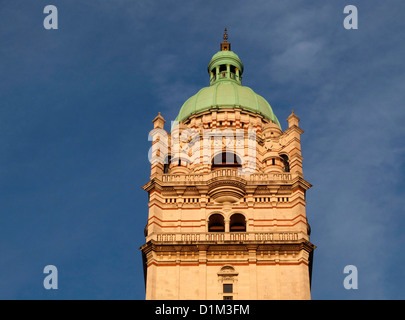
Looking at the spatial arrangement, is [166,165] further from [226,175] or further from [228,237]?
[228,237]

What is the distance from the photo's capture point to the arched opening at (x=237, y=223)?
55.3 metres

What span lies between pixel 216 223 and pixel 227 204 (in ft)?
4.82

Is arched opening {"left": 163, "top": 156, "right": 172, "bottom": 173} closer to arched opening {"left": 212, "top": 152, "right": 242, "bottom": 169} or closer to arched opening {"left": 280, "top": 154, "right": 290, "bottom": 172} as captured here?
arched opening {"left": 212, "top": 152, "right": 242, "bottom": 169}

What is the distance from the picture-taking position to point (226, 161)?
6022 cm

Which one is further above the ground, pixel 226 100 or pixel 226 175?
pixel 226 100

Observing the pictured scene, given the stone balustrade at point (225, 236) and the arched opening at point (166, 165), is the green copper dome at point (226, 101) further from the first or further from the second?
the stone balustrade at point (225, 236)

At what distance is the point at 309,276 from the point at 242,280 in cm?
478

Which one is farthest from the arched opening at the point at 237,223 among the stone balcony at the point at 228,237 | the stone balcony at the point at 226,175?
the stone balcony at the point at 228,237

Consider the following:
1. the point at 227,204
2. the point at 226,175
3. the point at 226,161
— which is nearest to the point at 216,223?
the point at 227,204

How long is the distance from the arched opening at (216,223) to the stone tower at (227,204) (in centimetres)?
7
